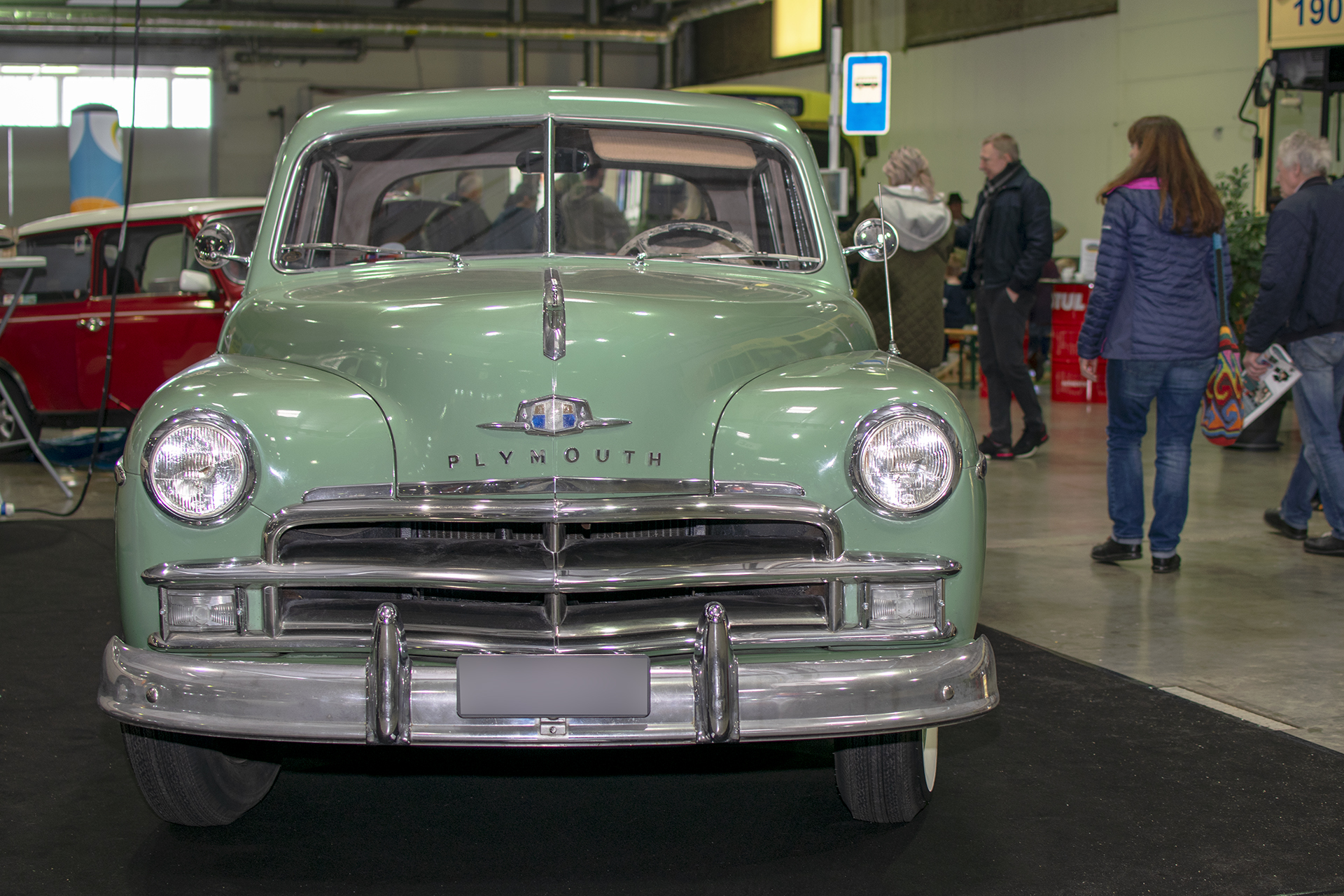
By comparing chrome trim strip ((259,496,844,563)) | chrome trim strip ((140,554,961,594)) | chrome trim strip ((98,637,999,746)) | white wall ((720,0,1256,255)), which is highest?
white wall ((720,0,1256,255))

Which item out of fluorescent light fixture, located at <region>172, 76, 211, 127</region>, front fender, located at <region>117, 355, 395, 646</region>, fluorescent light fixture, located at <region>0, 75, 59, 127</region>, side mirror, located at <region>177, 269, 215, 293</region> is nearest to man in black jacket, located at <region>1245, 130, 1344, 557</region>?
front fender, located at <region>117, 355, 395, 646</region>

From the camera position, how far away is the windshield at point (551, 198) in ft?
12.1

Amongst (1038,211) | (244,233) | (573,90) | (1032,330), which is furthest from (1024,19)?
(573,90)

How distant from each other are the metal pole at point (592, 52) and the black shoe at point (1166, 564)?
21.1m

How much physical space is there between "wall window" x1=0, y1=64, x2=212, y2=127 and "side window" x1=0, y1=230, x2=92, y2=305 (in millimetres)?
17341

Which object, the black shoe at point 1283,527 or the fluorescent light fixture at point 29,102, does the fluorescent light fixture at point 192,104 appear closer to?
the fluorescent light fixture at point 29,102

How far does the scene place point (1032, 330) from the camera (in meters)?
15.0

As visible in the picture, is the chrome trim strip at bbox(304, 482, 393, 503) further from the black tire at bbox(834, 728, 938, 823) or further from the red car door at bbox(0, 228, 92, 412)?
the red car door at bbox(0, 228, 92, 412)

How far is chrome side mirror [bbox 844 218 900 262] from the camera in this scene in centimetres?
379

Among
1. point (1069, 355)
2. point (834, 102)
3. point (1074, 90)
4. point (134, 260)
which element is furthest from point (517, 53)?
point (134, 260)

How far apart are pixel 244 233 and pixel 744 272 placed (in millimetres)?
5377

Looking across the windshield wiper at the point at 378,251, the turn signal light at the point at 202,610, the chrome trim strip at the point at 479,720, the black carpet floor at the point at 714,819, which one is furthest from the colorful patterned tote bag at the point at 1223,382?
the turn signal light at the point at 202,610

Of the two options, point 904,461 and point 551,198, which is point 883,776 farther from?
point 551,198

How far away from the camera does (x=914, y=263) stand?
8039 mm
